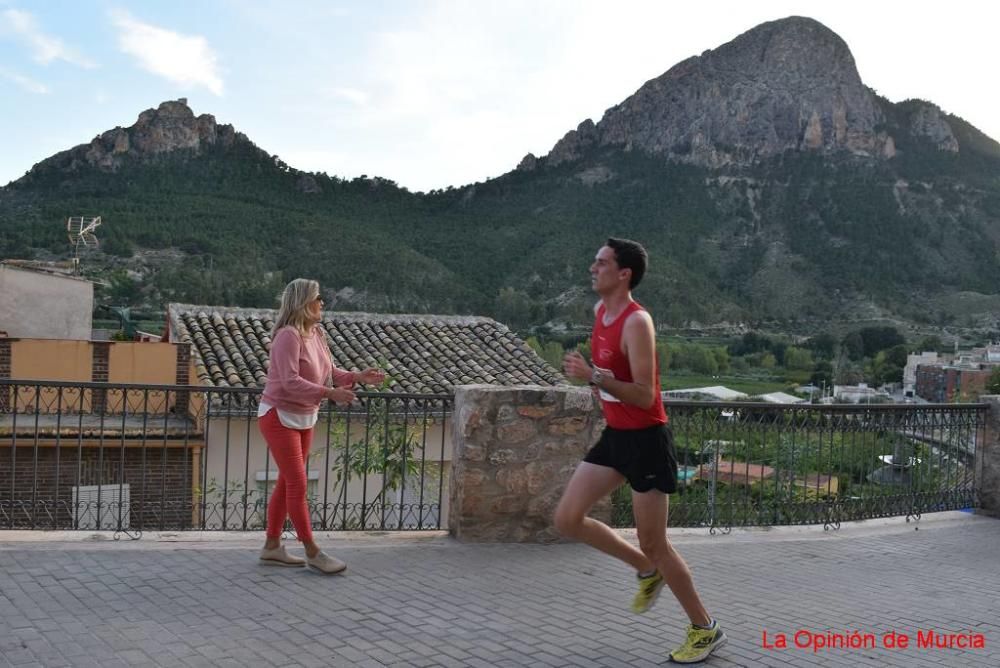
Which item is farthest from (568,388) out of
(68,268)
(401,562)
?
(68,268)

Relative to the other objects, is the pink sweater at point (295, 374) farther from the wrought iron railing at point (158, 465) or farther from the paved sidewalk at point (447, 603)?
the wrought iron railing at point (158, 465)

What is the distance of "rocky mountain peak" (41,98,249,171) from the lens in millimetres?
63781

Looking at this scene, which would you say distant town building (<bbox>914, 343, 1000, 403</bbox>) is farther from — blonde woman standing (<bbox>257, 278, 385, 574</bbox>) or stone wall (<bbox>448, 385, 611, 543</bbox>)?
blonde woman standing (<bbox>257, 278, 385, 574</bbox>)

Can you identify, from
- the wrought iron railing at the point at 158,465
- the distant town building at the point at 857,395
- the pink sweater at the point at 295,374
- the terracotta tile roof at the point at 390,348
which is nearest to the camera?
the pink sweater at the point at 295,374

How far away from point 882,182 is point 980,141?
22265 mm

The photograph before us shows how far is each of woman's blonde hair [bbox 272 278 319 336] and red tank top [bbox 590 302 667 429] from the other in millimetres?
1873

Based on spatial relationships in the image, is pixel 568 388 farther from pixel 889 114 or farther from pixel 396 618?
pixel 889 114

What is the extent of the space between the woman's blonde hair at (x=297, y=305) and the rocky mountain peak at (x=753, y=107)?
8779 cm

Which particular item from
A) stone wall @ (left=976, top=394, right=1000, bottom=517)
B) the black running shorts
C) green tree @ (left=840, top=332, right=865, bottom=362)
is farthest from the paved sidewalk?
green tree @ (left=840, top=332, right=865, bottom=362)

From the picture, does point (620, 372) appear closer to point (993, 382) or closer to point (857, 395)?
point (993, 382)

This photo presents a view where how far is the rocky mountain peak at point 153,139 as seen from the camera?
63.8 m

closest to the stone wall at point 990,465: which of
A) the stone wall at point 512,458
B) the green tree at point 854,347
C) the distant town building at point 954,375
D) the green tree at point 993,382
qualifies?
the stone wall at point 512,458

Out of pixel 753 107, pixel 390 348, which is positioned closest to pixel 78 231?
pixel 390 348

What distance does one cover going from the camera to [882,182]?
8806cm
